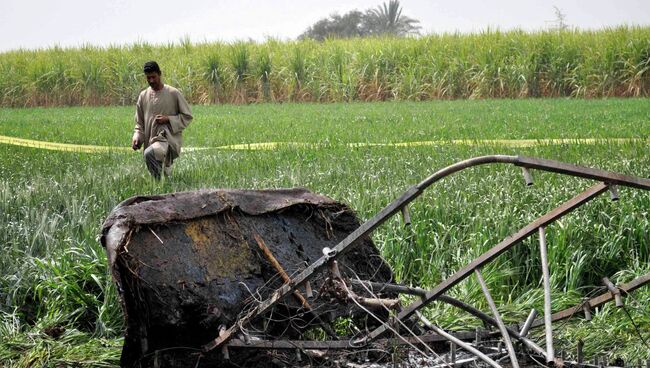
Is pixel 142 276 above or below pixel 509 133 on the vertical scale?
above

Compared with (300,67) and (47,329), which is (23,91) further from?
(47,329)

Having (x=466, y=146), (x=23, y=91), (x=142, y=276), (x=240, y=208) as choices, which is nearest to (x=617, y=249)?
(x=240, y=208)

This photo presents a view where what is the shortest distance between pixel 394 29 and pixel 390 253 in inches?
2332

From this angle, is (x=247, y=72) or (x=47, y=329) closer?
(x=47, y=329)

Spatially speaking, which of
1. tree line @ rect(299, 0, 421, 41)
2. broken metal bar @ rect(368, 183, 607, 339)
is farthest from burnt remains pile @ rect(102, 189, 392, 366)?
tree line @ rect(299, 0, 421, 41)

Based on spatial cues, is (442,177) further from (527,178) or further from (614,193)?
(614,193)

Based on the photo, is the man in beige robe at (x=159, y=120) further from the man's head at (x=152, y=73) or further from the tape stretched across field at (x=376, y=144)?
the tape stretched across field at (x=376, y=144)

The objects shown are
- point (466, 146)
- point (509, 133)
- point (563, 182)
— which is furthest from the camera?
point (509, 133)

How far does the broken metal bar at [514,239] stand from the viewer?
344 cm

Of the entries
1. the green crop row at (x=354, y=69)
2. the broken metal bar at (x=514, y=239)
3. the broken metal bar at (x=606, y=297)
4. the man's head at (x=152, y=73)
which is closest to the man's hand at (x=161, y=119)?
the man's head at (x=152, y=73)

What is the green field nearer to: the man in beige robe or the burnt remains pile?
the man in beige robe

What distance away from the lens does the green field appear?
553 centimetres

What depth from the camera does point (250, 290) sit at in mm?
4613

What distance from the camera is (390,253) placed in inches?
257
